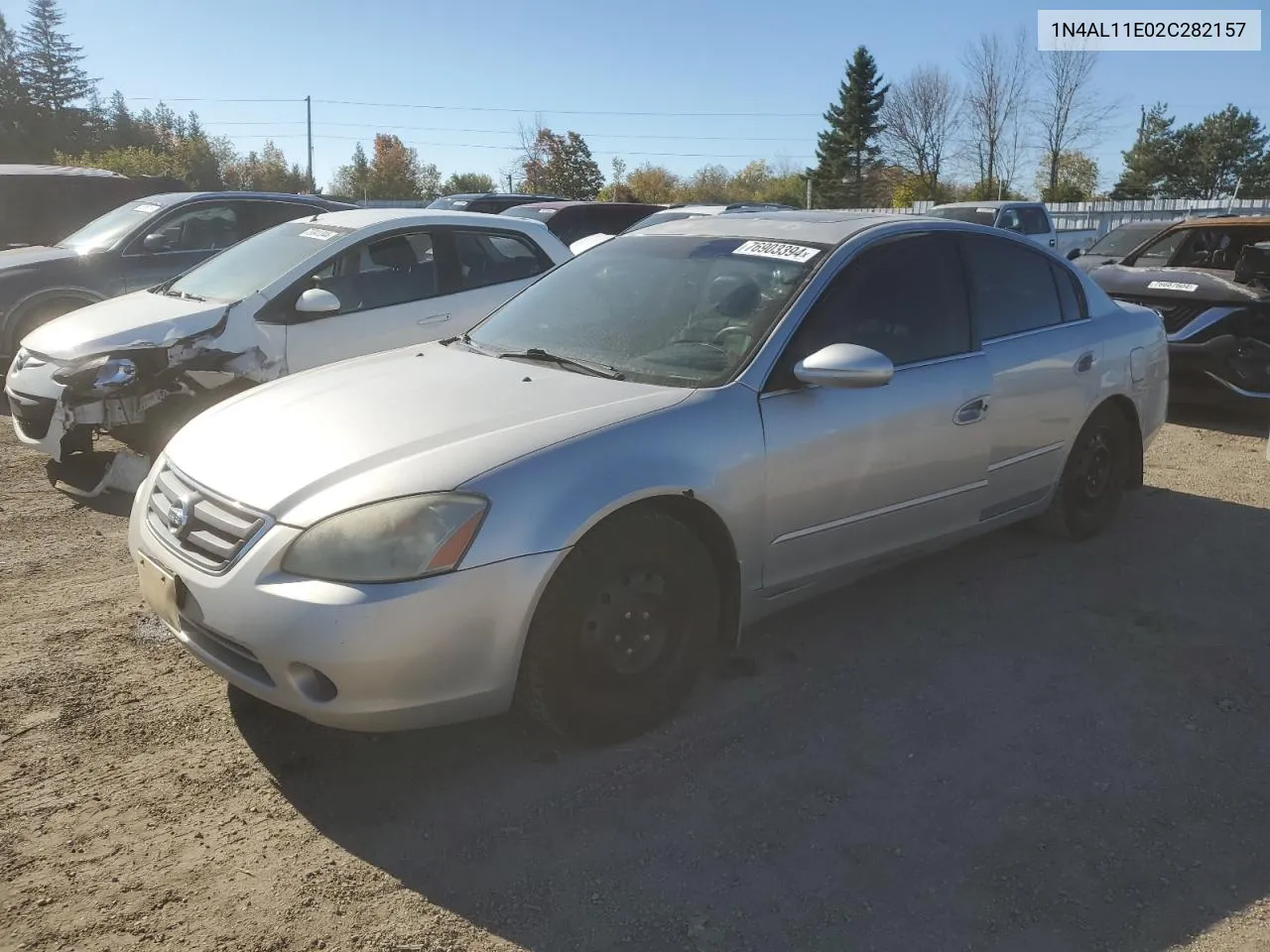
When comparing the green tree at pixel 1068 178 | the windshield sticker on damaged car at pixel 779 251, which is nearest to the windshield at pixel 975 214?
the windshield sticker on damaged car at pixel 779 251

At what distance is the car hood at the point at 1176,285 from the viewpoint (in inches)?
309

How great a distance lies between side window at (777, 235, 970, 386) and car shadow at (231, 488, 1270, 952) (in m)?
1.15

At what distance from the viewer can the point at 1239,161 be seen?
5744 cm

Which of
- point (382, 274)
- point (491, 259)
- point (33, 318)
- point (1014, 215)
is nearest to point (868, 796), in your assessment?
point (382, 274)

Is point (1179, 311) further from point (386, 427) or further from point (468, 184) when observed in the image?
point (468, 184)

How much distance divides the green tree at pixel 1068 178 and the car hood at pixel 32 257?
41.4 metres

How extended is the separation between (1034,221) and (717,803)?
52.4 ft

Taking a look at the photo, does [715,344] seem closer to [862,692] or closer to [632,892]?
[862,692]

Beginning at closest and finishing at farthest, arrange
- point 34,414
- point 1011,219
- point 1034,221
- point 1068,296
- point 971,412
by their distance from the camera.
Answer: point 971,412
point 1068,296
point 34,414
point 1011,219
point 1034,221

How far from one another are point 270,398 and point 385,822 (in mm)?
1589

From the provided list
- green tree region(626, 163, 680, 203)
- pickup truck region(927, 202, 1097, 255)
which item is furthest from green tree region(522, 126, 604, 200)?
pickup truck region(927, 202, 1097, 255)

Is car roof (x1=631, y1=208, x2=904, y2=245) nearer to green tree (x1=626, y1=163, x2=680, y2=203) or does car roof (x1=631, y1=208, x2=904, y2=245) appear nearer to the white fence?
the white fence

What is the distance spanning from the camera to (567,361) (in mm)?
3730

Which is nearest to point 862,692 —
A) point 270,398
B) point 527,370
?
point 527,370
